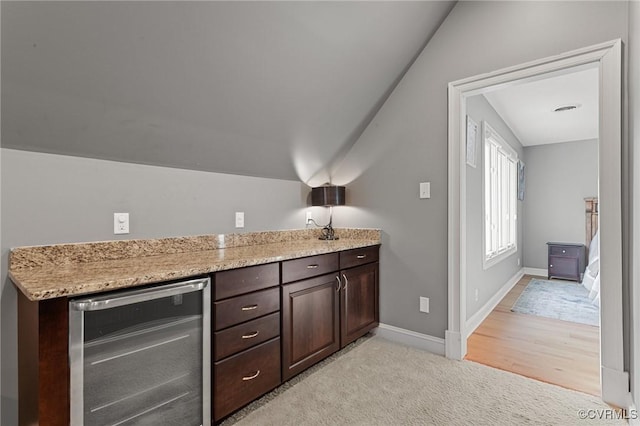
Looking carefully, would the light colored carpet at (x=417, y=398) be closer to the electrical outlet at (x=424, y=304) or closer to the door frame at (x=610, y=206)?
the door frame at (x=610, y=206)

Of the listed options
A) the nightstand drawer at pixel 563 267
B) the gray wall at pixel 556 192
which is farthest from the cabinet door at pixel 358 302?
the gray wall at pixel 556 192

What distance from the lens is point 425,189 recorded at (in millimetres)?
2521

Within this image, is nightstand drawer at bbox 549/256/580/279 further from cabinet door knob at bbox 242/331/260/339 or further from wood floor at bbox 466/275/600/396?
cabinet door knob at bbox 242/331/260/339

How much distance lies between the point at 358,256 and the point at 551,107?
3.52 m

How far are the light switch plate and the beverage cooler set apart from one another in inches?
71.0

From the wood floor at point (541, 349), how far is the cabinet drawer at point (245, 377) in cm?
157

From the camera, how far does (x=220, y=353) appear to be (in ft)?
5.09

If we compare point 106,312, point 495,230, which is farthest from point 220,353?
point 495,230

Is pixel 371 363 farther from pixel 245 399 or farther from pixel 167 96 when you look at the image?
pixel 167 96

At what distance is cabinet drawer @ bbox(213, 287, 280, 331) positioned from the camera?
1559 millimetres

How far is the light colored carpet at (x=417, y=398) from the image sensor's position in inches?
65.9

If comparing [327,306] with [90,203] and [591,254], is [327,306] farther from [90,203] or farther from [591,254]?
[591,254]

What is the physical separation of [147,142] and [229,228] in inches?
32.0

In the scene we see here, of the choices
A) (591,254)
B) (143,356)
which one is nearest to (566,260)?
(591,254)
